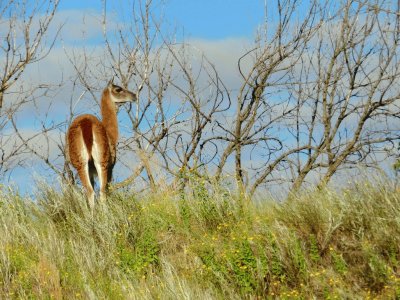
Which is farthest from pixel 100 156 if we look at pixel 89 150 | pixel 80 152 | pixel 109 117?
pixel 109 117

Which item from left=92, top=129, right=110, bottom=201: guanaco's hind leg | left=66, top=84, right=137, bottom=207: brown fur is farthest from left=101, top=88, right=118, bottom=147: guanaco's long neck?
left=92, top=129, right=110, bottom=201: guanaco's hind leg

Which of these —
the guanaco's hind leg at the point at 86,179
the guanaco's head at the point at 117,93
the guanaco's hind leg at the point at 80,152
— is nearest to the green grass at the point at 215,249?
the guanaco's hind leg at the point at 86,179

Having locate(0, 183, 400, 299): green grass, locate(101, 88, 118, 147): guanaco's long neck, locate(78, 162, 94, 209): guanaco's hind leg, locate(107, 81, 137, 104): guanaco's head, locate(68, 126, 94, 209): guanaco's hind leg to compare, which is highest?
locate(107, 81, 137, 104): guanaco's head

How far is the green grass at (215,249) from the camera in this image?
307 inches

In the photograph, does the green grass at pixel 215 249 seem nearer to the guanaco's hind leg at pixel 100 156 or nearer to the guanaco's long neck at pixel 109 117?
the guanaco's hind leg at pixel 100 156

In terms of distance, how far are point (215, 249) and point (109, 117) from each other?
19.4 ft

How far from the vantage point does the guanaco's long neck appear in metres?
14.0

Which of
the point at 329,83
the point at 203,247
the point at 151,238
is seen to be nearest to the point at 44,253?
the point at 151,238

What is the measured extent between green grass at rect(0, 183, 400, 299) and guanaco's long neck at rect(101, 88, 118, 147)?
3.28m

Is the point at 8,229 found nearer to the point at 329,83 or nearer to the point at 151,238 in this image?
the point at 151,238

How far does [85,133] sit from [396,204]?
5959 millimetres

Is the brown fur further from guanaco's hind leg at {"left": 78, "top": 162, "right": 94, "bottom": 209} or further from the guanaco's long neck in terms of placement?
the guanaco's long neck

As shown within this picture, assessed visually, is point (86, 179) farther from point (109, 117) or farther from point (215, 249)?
point (215, 249)

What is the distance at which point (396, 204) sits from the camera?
330 inches
